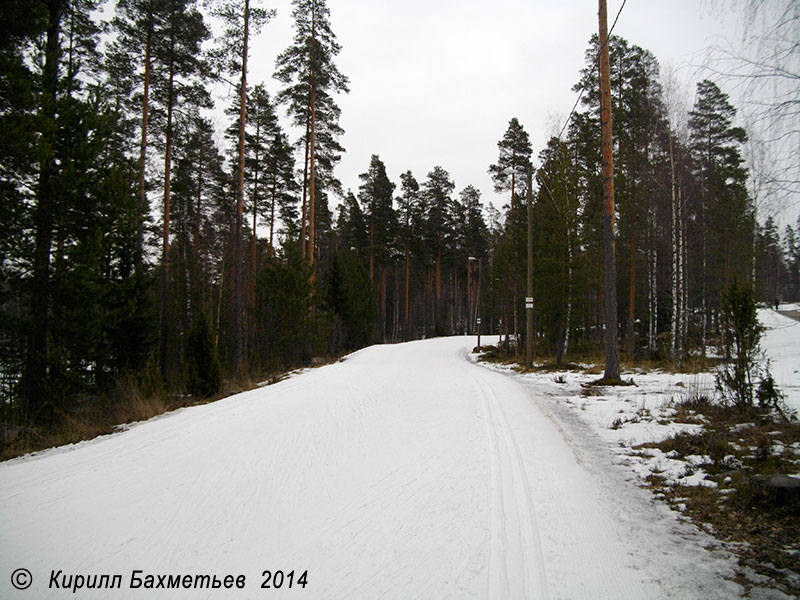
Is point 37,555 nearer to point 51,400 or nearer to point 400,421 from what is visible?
point 400,421

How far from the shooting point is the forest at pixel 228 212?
32.0 ft

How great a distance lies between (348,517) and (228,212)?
25.1 m

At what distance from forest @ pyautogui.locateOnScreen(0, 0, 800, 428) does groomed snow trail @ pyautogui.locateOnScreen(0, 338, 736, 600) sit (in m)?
4.55

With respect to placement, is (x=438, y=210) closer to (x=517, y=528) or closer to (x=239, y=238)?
(x=239, y=238)

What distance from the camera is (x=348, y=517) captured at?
10.3ft

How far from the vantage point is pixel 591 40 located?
2072 centimetres

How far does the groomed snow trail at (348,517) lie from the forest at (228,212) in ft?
14.9

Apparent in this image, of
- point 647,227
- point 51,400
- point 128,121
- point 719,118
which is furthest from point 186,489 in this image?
point 719,118

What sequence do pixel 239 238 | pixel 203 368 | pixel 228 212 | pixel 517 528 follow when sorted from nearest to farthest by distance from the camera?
pixel 517 528
pixel 203 368
pixel 239 238
pixel 228 212

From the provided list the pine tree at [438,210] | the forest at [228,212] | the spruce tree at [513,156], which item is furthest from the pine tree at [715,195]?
the pine tree at [438,210]

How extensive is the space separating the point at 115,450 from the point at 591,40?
26.3 meters

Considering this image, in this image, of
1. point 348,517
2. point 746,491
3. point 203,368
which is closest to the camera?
point 348,517

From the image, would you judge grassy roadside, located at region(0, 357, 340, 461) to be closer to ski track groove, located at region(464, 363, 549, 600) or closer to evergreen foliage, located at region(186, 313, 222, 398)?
evergreen foliage, located at region(186, 313, 222, 398)

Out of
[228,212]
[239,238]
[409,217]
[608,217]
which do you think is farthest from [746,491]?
[409,217]
